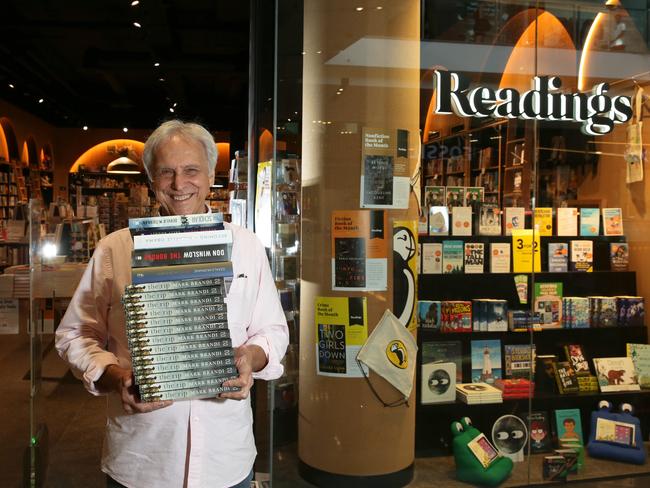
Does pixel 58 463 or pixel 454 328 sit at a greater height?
pixel 454 328

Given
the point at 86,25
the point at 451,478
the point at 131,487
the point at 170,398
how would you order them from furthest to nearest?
the point at 86,25 < the point at 451,478 < the point at 131,487 < the point at 170,398

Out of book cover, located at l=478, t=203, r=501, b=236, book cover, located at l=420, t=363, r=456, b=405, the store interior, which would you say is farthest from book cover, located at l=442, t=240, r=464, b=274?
book cover, located at l=420, t=363, r=456, b=405

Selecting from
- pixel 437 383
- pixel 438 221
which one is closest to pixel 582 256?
pixel 438 221

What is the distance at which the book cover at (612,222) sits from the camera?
450 centimetres

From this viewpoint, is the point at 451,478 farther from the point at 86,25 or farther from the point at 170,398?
the point at 86,25

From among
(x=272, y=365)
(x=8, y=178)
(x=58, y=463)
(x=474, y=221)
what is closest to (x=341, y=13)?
(x=474, y=221)

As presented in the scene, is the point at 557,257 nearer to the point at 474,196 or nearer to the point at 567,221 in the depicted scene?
the point at 567,221

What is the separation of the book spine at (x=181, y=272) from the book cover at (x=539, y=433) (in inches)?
131

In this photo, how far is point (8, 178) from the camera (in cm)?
1339

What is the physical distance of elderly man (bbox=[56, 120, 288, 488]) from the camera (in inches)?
62.0

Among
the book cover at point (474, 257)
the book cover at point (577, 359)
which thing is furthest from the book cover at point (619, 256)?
the book cover at point (474, 257)

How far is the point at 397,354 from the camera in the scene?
3625mm

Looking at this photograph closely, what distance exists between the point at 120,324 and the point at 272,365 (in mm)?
394

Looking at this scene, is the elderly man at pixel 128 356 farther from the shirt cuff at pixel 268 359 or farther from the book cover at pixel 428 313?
the book cover at pixel 428 313
